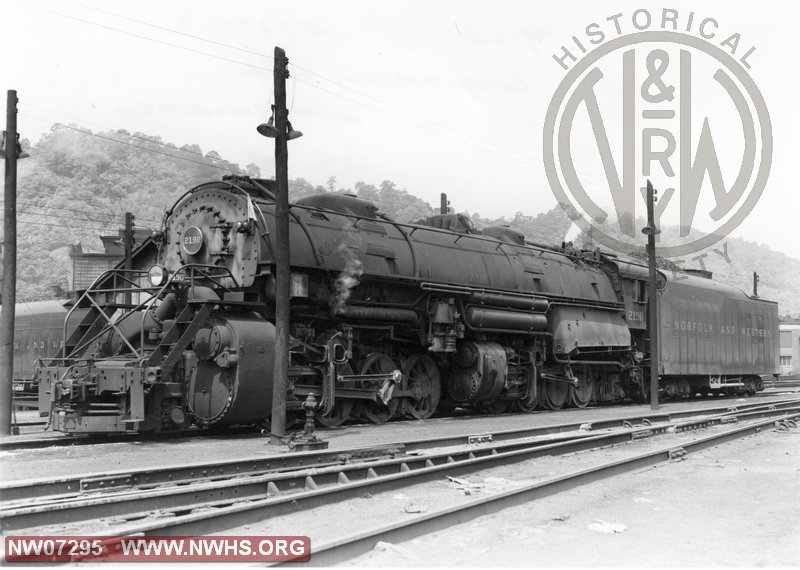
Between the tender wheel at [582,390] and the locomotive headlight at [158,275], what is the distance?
1072 cm

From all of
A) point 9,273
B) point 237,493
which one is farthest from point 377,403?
point 237,493

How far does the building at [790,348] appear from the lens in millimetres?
53000

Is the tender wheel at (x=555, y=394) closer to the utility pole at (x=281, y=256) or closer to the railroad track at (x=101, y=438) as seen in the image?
the railroad track at (x=101, y=438)

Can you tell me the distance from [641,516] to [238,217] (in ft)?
25.1

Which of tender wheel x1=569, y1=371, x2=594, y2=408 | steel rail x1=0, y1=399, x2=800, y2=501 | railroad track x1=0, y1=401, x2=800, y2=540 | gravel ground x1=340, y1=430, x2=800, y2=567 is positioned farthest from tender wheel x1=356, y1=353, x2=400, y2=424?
tender wheel x1=569, y1=371, x2=594, y2=408

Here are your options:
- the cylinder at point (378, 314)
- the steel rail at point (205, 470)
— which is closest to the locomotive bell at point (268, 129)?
the cylinder at point (378, 314)

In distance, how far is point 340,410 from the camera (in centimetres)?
1279

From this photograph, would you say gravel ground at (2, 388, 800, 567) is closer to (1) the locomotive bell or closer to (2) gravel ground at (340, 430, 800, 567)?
(2) gravel ground at (340, 430, 800, 567)

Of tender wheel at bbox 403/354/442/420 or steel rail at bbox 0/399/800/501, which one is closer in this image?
steel rail at bbox 0/399/800/501

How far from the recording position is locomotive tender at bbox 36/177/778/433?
1038 centimetres

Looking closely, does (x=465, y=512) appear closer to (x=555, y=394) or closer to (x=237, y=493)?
(x=237, y=493)

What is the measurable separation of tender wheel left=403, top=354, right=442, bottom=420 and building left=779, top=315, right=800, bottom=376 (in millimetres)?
44761

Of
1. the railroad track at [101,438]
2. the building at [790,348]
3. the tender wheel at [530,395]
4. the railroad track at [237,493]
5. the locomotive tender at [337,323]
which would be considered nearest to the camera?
the railroad track at [237,493]

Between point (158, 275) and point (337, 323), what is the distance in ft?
9.78
